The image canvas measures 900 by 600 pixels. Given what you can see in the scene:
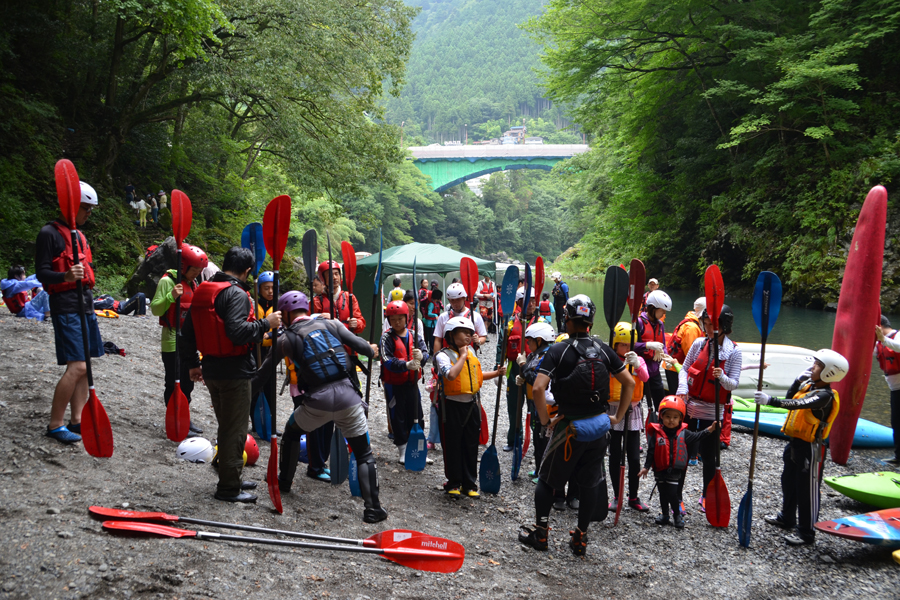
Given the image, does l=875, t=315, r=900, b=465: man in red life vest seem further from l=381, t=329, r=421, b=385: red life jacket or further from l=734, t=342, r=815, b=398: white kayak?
l=381, t=329, r=421, b=385: red life jacket

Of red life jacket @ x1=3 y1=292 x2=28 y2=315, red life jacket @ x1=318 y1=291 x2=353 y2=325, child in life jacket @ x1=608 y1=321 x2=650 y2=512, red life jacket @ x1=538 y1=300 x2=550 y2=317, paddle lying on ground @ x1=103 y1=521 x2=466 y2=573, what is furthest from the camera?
red life jacket @ x1=538 y1=300 x2=550 y2=317

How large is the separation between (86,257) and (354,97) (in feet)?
48.8

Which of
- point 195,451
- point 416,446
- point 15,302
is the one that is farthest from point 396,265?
point 195,451

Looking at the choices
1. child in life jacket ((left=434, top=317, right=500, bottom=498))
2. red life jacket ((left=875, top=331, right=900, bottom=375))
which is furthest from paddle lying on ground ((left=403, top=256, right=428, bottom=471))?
red life jacket ((left=875, top=331, right=900, bottom=375))

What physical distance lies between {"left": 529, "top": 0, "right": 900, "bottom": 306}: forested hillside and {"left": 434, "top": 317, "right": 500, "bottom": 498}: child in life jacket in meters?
15.4

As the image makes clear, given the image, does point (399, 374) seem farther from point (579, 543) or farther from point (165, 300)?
point (579, 543)

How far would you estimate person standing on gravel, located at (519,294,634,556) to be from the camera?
13.1 ft

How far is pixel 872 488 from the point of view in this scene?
5.28 metres

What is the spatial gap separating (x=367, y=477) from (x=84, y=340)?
2.27 metres

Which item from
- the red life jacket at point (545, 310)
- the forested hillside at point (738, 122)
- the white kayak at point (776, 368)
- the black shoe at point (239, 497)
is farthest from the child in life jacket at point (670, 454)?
the forested hillside at point (738, 122)

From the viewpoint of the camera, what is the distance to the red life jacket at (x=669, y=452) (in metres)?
4.85

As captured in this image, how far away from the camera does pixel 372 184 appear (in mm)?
19172

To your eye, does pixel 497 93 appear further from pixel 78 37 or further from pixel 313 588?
pixel 313 588

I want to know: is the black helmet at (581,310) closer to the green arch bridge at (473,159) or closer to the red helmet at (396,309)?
the red helmet at (396,309)
